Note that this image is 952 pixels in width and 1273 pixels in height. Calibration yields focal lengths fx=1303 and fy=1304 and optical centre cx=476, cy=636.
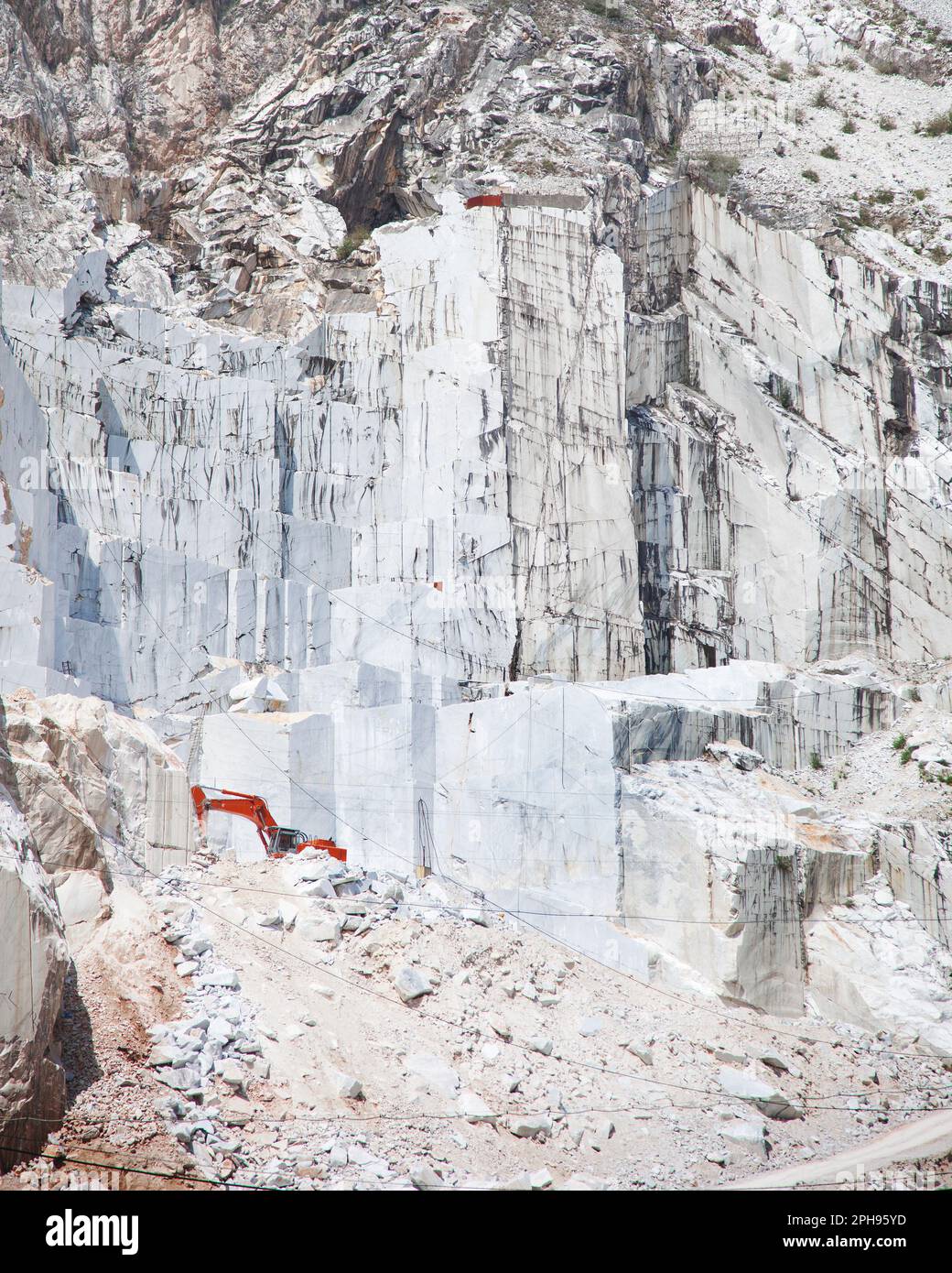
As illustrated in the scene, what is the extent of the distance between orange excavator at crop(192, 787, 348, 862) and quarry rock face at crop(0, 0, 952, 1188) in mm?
355

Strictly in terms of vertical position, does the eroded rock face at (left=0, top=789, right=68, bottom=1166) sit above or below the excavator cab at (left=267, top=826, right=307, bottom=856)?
above

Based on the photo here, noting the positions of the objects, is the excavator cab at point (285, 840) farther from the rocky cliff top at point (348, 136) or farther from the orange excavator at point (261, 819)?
the rocky cliff top at point (348, 136)

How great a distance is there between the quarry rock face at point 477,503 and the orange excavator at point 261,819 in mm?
355

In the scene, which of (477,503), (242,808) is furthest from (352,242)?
(242,808)

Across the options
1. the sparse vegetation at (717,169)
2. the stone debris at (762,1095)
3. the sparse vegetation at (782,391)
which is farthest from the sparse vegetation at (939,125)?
the stone debris at (762,1095)

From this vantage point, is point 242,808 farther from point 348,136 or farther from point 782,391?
point 348,136

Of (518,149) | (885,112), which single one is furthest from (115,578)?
(885,112)

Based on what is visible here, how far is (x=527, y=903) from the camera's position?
84.2ft

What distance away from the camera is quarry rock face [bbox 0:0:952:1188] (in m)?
24.8

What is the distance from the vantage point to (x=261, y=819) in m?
25.8

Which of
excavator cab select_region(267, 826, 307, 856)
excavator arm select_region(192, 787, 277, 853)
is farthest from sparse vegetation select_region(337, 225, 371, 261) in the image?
excavator cab select_region(267, 826, 307, 856)

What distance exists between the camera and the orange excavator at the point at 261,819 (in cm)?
2566

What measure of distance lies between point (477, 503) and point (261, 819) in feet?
34.5

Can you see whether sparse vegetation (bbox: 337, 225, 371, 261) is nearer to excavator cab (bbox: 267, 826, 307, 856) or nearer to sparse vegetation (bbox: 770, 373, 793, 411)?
sparse vegetation (bbox: 770, 373, 793, 411)
